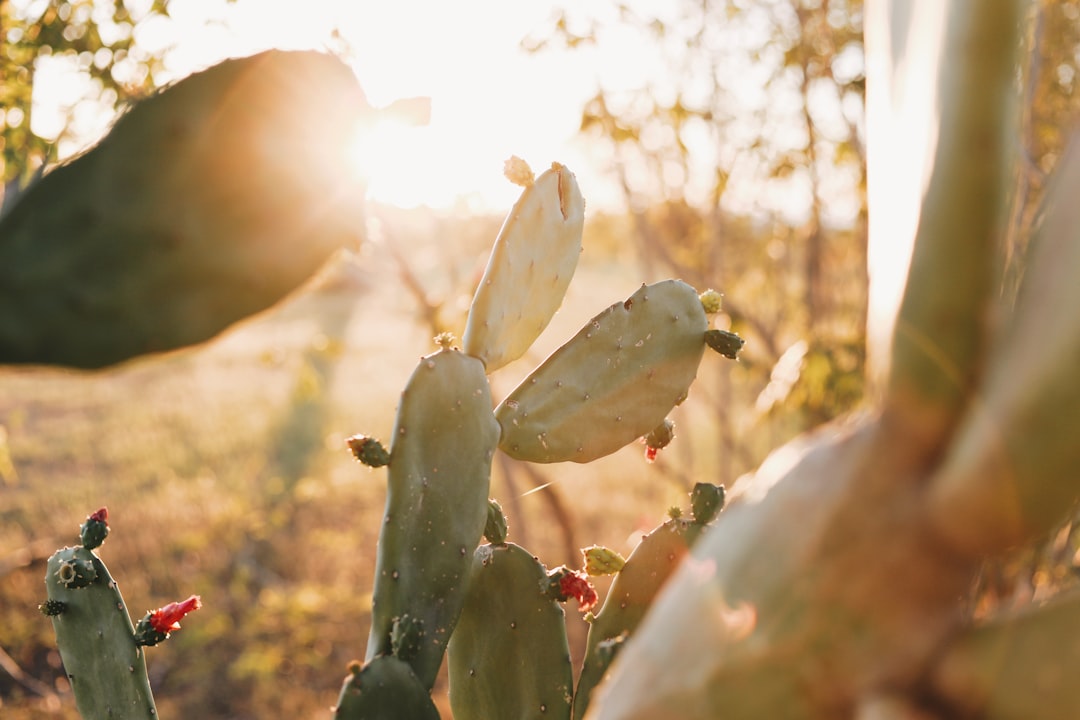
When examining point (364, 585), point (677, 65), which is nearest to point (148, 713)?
point (677, 65)

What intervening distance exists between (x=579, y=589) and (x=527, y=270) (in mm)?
458

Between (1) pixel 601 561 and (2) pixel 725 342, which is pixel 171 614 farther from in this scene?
(2) pixel 725 342

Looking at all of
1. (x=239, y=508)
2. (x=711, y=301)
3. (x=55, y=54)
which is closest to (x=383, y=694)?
(x=711, y=301)

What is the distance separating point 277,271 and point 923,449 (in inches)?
21.7

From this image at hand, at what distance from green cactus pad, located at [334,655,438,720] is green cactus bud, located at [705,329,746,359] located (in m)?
0.61

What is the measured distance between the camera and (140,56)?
287 cm

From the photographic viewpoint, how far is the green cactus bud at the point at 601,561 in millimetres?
1078

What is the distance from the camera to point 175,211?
71 cm

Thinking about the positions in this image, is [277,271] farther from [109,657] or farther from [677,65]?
[677,65]

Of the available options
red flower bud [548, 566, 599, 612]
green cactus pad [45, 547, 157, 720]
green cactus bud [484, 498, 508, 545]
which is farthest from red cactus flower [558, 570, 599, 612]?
green cactus pad [45, 547, 157, 720]

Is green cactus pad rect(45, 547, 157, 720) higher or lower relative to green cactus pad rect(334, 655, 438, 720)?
lower

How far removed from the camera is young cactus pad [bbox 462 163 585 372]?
118 centimetres

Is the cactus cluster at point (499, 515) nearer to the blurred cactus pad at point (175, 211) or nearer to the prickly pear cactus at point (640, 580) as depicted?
the prickly pear cactus at point (640, 580)

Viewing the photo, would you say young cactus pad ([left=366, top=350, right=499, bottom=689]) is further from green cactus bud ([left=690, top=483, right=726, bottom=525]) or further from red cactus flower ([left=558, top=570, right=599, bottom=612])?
green cactus bud ([left=690, top=483, right=726, bottom=525])
